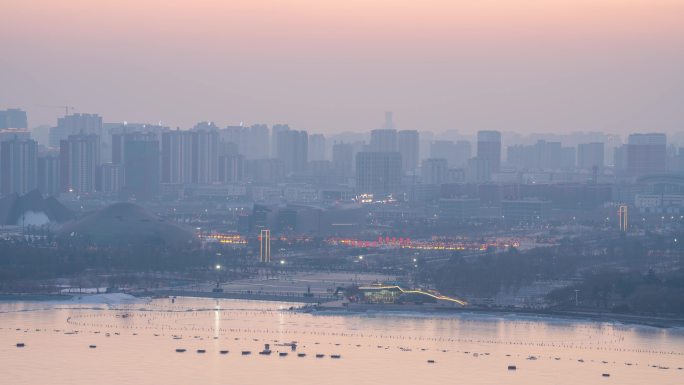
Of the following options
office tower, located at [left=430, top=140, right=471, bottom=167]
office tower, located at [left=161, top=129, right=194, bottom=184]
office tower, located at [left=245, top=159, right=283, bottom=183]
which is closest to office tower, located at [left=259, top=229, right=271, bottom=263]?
office tower, located at [left=161, top=129, right=194, bottom=184]

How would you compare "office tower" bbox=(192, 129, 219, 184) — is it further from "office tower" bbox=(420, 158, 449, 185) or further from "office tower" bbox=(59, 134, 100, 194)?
"office tower" bbox=(420, 158, 449, 185)

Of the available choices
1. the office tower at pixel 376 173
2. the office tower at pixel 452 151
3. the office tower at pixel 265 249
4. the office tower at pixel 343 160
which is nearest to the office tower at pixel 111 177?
the office tower at pixel 376 173

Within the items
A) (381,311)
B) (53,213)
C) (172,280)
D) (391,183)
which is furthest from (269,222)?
(391,183)

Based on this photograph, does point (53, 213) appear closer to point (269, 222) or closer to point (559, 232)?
point (269, 222)

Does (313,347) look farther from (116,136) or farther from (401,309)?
(116,136)

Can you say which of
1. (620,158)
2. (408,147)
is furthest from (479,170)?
(620,158)

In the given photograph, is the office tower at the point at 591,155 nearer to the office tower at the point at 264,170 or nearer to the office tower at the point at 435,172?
the office tower at the point at 264,170
